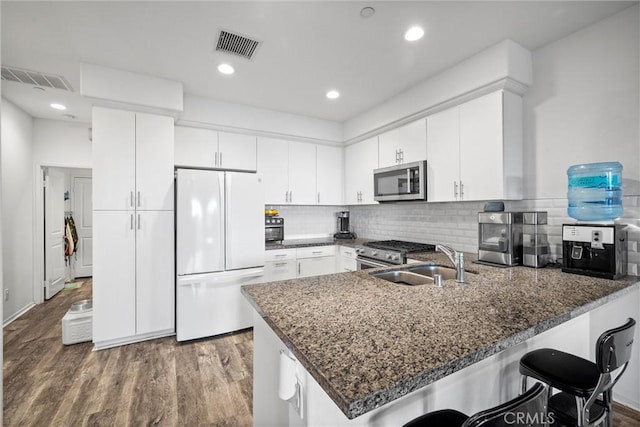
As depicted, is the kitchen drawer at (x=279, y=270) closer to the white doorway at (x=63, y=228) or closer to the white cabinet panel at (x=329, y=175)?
the white cabinet panel at (x=329, y=175)

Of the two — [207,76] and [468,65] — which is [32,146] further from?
[468,65]

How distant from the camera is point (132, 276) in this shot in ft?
9.53

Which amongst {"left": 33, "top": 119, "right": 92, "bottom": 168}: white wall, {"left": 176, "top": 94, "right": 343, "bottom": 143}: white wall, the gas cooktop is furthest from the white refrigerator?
{"left": 33, "top": 119, "right": 92, "bottom": 168}: white wall

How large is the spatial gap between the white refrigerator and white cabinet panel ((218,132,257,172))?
0.54 metres

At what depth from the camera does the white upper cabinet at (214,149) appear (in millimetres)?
3396

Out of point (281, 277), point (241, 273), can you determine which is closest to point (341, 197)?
point (281, 277)

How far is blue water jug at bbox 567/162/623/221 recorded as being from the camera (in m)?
1.93

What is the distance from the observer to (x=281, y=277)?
12.0 feet

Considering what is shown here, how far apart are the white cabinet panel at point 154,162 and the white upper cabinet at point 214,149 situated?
11.9 inches

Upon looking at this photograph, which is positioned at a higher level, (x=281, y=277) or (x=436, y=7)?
(x=436, y=7)

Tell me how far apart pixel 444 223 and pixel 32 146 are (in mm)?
5427

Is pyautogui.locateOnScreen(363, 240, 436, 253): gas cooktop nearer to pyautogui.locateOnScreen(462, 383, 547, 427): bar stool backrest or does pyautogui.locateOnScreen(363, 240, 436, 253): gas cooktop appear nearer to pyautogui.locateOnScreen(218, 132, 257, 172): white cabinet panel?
pyautogui.locateOnScreen(218, 132, 257, 172): white cabinet panel

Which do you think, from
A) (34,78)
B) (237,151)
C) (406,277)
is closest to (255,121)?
(237,151)

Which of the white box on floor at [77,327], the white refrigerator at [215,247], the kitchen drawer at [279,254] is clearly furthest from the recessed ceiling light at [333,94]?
the white box on floor at [77,327]
